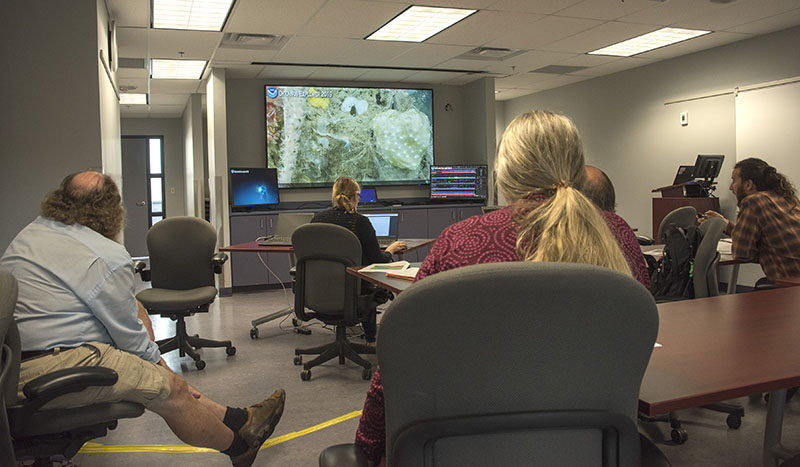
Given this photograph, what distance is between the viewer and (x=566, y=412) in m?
0.91

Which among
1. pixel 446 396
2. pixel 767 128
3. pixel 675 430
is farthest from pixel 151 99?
pixel 446 396

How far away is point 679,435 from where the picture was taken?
9.08 ft

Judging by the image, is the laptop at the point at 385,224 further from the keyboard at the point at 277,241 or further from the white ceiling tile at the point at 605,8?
→ the white ceiling tile at the point at 605,8

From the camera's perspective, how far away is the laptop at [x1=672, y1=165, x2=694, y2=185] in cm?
692

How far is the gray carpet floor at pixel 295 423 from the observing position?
106 inches

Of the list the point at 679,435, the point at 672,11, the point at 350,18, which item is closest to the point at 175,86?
the point at 350,18

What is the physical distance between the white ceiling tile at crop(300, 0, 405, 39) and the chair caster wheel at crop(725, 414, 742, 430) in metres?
3.75

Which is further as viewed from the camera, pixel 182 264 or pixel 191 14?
pixel 191 14

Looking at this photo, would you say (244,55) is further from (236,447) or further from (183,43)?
(236,447)

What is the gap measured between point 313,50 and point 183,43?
1290 mm

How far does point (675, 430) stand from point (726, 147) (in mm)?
5029

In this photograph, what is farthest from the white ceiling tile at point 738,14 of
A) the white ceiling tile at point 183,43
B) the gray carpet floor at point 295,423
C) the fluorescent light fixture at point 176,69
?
Answer: the fluorescent light fixture at point 176,69

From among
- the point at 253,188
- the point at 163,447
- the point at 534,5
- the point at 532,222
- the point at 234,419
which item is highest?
the point at 534,5

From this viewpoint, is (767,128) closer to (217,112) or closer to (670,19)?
(670,19)
